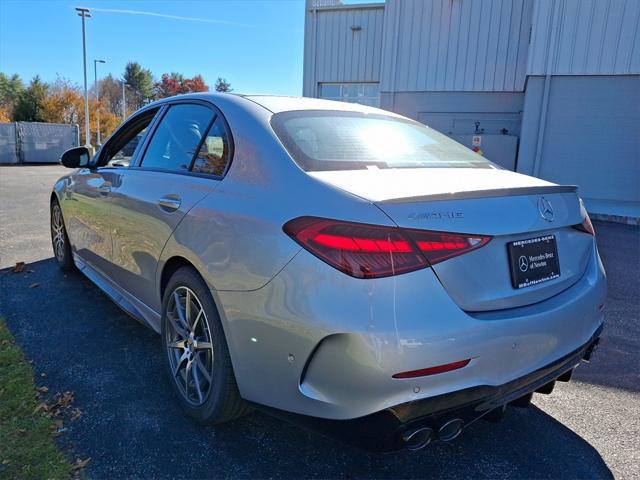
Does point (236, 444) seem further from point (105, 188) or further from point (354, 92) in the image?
point (354, 92)

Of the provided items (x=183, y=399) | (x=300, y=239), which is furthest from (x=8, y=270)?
(x=300, y=239)

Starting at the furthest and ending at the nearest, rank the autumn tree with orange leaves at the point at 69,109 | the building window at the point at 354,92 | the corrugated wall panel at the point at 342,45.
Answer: the autumn tree with orange leaves at the point at 69,109
the building window at the point at 354,92
the corrugated wall panel at the point at 342,45

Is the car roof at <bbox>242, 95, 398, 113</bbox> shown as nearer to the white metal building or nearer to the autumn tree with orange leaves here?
the white metal building

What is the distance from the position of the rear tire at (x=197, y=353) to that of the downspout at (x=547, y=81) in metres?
11.7

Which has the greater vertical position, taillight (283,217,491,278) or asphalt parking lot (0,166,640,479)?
taillight (283,217,491,278)

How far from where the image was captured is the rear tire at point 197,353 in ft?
7.23

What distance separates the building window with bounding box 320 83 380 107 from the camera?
15.3 metres

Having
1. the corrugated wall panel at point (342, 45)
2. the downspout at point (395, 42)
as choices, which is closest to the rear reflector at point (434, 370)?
the downspout at point (395, 42)

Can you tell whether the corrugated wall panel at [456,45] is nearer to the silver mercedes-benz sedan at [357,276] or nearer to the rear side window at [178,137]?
the silver mercedes-benz sedan at [357,276]

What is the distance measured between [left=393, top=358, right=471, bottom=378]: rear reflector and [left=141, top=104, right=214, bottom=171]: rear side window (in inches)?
66.4

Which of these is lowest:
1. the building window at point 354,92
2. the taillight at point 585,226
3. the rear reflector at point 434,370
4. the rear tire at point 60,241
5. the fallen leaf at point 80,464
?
the fallen leaf at point 80,464

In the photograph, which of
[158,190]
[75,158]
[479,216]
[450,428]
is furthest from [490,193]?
→ [75,158]

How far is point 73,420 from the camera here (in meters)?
2.48

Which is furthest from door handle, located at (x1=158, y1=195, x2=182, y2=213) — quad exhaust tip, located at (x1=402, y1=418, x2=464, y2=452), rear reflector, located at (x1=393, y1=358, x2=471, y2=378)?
quad exhaust tip, located at (x1=402, y1=418, x2=464, y2=452)
